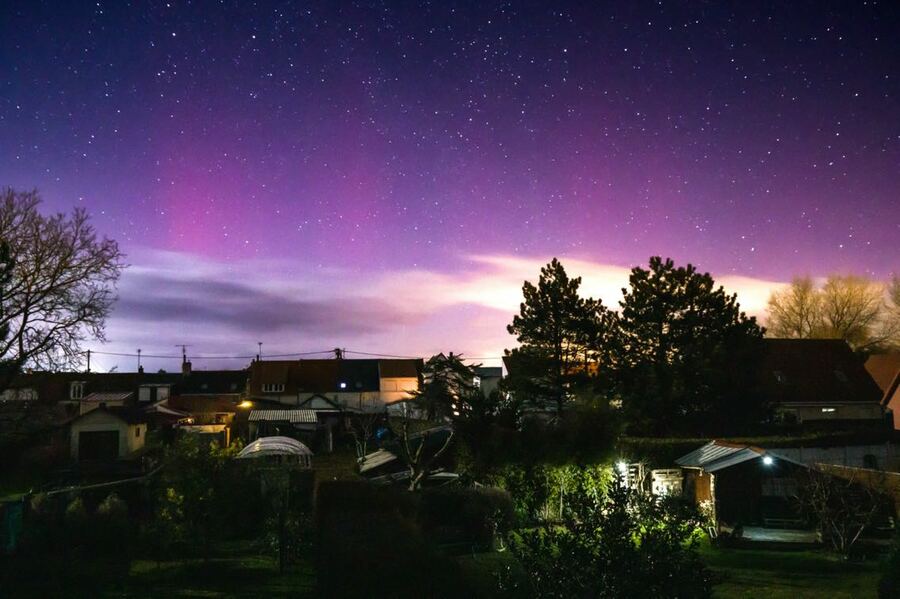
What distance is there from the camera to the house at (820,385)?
46219 millimetres

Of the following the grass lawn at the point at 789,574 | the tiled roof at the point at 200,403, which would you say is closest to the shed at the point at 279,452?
the grass lawn at the point at 789,574

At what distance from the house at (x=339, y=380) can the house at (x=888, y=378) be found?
3792 cm

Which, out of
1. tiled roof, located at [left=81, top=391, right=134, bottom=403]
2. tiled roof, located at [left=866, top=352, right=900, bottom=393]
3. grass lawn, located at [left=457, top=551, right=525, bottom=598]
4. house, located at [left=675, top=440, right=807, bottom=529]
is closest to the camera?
grass lawn, located at [left=457, top=551, right=525, bottom=598]

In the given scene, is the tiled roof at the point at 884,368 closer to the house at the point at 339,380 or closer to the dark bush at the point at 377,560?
the house at the point at 339,380

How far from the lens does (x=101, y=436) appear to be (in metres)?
45.2

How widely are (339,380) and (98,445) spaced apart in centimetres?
2797

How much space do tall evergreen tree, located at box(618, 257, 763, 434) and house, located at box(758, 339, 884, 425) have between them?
12.7 meters

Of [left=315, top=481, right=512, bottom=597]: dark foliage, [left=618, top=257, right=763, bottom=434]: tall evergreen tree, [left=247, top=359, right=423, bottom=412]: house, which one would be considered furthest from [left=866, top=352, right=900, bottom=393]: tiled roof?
[left=315, top=481, right=512, bottom=597]: dark foliage

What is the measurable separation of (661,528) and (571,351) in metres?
32.8

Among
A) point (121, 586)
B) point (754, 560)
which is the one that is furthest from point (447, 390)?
point (121, 586)

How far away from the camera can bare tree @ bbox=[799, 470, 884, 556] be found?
18.8 m

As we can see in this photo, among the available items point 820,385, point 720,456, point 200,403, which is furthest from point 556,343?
point 200,403

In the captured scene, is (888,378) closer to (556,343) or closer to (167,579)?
(556,343)

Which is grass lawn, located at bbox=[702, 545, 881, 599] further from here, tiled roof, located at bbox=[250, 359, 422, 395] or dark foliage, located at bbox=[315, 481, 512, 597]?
tiled roof, located at bbox=[250, 359, 422, 395]
